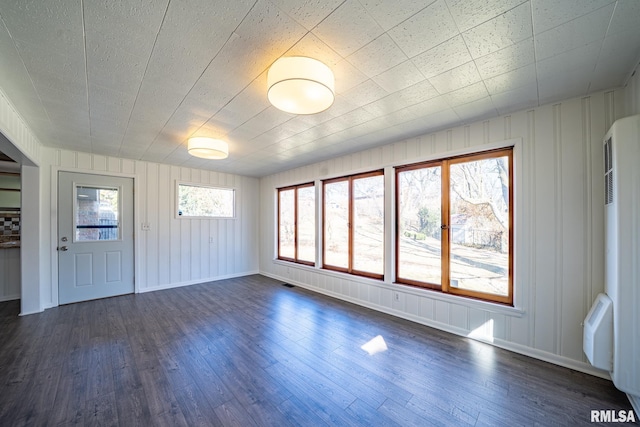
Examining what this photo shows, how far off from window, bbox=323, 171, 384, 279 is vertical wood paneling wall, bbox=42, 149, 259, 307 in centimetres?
253

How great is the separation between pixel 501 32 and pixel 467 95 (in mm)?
811

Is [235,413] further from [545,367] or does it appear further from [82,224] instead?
[82,224]

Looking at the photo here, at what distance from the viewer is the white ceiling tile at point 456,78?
1.87 metres

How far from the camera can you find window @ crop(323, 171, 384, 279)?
391 cm

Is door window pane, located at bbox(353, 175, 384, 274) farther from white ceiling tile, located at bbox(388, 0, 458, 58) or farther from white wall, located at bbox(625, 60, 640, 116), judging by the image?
white wall, located at bbox(625, 60, 640, 116)

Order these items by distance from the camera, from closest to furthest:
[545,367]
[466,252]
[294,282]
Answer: [545,367] → [466,252] → [294,282]

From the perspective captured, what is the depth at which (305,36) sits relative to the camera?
153 centimetres

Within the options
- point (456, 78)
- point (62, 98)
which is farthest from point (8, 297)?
point (456, 78)

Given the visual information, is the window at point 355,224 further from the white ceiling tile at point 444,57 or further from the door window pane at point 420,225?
the white ceiling tile at point 444,57

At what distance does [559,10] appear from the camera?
134cm

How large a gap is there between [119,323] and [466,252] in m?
4.62

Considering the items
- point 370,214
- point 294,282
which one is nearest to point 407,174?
point 370,214

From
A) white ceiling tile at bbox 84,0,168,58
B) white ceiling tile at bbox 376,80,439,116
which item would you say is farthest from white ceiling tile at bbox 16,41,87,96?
white ceiling tile at bbox 376,80,439,116

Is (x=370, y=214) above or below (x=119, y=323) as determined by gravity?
above
